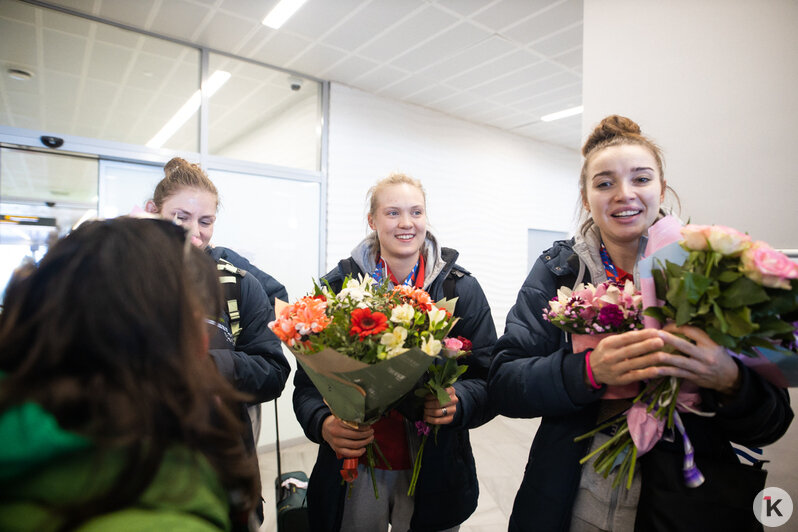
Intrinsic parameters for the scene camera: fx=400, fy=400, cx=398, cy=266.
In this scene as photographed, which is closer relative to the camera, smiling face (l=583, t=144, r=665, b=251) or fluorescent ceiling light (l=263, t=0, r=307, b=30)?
smiling face (l=583, t=144, r=665, b=251)

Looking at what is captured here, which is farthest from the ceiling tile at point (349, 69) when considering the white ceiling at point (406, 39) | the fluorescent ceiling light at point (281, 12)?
the fluorescent ceiling light at point (281, 12)

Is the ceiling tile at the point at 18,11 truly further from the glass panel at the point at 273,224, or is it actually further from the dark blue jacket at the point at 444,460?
the dark blue jacket at the point at 444,460

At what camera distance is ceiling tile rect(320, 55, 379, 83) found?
13.1ft

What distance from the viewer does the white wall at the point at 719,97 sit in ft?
5.06

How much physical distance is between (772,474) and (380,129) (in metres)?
4.43

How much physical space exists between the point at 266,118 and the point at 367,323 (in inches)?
169

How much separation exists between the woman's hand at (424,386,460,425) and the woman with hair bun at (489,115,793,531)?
5.4 inches

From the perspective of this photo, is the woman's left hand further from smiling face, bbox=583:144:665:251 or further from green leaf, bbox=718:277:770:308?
smiling face, bbox=583:144:665:251

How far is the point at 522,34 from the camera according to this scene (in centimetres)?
353

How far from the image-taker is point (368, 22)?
335 cm

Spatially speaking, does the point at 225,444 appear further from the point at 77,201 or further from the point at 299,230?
the point at 77,201

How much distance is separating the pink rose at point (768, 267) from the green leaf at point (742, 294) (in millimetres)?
14

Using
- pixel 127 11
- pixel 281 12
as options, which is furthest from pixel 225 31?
pixel 127 11

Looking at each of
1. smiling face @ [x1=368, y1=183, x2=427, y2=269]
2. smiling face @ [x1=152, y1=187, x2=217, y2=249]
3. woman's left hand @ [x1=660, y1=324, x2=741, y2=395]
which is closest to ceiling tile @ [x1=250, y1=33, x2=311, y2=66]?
smiling face @ [x1=152, y1=187, x2=217, y2=249]
